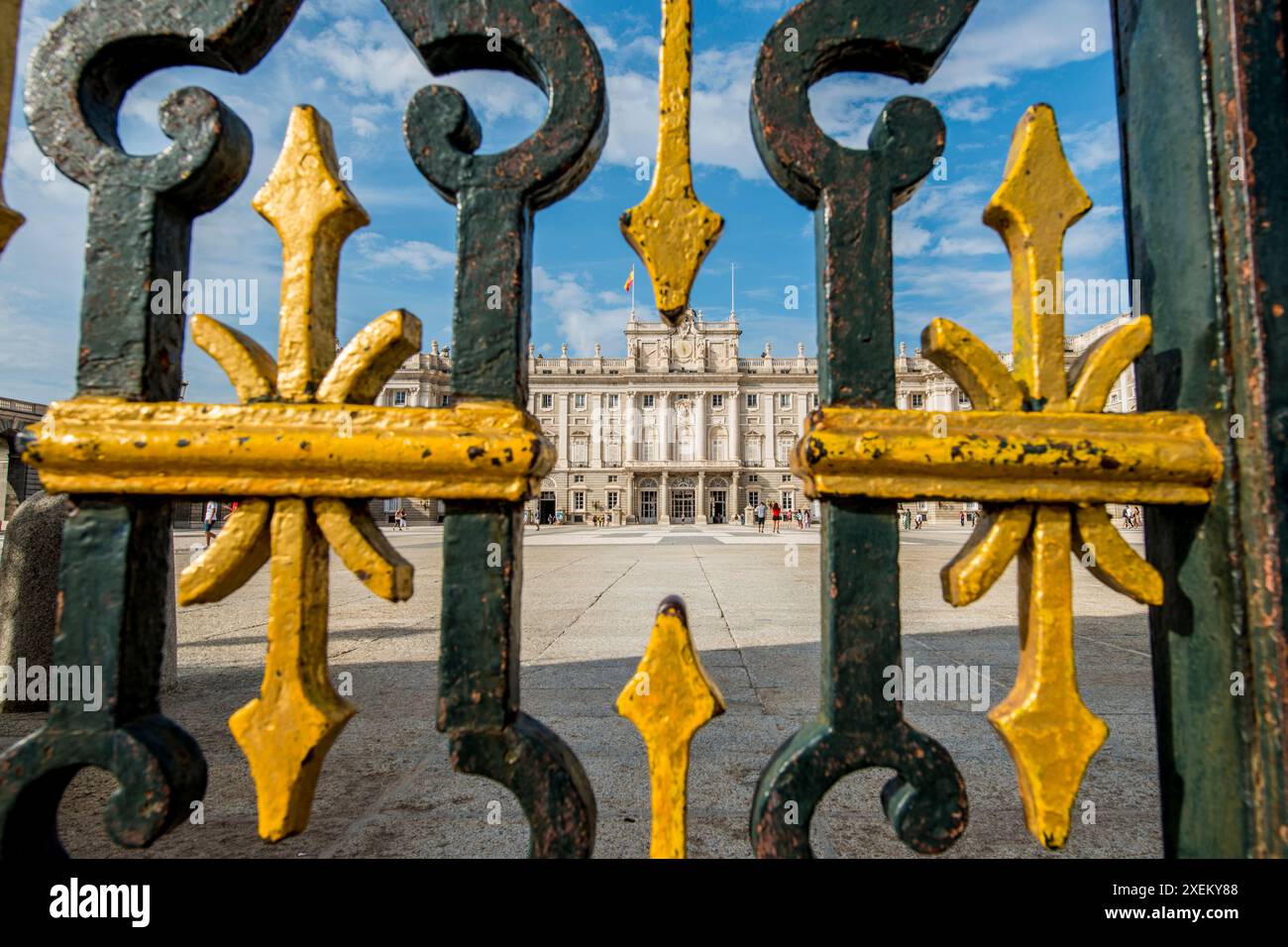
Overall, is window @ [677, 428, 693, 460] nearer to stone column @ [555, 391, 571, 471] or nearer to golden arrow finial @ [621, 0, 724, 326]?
stone column @ [555, 391, 571, 471]

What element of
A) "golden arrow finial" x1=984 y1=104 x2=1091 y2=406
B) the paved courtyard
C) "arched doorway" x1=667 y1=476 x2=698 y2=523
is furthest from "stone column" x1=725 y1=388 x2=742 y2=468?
"golden arrow finial" x1=984 y1=104 x2=1091 y2=406

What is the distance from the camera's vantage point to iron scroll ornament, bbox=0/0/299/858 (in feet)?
2.73

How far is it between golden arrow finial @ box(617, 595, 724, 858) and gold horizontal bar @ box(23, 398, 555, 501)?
283mm

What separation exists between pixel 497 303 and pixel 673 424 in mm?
58513

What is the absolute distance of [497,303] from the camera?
0.90 m

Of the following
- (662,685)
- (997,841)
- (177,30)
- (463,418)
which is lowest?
(997,841)

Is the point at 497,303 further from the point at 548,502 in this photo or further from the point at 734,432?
the point at 548,502

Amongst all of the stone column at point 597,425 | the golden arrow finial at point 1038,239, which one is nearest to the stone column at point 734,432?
the stone column at point 597,425

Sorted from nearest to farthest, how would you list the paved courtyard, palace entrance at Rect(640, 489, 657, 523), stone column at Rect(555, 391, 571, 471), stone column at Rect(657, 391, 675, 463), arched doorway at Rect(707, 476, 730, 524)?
1. the paved courtyard
2. stone column at Rect(555, 391, 571, 471)
3. palace entrance at Rect(640, 489, 657, 523)
4. arched doorway at Rect(707, 476, 730, 524)
5. stone column at Rect(657, 391, 675, 463)

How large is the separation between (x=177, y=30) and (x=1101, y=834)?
2.42 meters

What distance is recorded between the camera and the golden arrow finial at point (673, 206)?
2.96 feet
